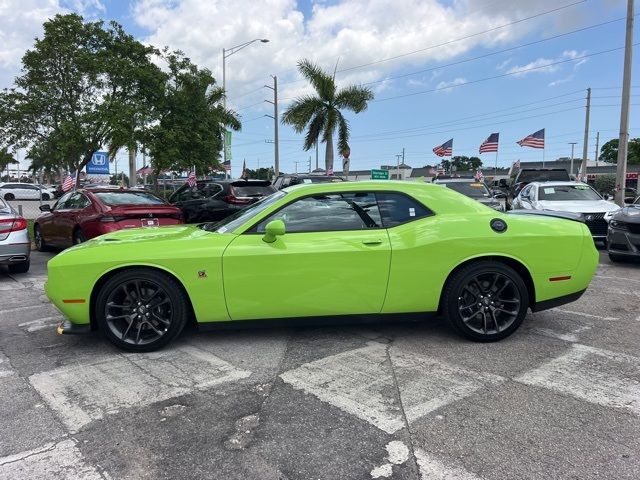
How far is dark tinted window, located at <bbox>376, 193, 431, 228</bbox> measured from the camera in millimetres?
4480

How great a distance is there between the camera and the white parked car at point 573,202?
33.4 feet

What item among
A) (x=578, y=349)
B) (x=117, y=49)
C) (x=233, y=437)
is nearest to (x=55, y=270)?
(x=233, y=437)

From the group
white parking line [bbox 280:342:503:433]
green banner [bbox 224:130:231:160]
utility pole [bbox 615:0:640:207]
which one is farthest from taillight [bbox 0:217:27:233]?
green banner [bbox 224:130:231:160]

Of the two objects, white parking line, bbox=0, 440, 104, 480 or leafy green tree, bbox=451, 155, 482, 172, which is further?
leafy green tree, bbox=451, 155, 482, 172

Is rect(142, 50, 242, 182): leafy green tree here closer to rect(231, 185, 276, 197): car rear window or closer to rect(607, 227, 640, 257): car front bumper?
rect(231, 185, 276, 197): car rear window

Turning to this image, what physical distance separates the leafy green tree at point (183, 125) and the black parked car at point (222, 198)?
3388 millimetres

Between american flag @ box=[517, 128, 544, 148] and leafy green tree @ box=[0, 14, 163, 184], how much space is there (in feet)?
71.8

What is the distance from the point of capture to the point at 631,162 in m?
61.7

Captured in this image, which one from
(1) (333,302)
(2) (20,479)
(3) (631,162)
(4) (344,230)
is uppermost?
(3) (631,162)

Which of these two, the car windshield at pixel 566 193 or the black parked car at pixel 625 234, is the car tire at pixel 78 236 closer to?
the black parked car at pixel 625 234

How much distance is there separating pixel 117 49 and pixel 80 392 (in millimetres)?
13806

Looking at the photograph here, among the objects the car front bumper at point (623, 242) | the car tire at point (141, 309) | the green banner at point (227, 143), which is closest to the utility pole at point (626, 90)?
the car front bumper at point (623, 242)

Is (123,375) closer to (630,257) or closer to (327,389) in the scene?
(327,389)

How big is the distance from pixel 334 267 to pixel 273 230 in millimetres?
616
